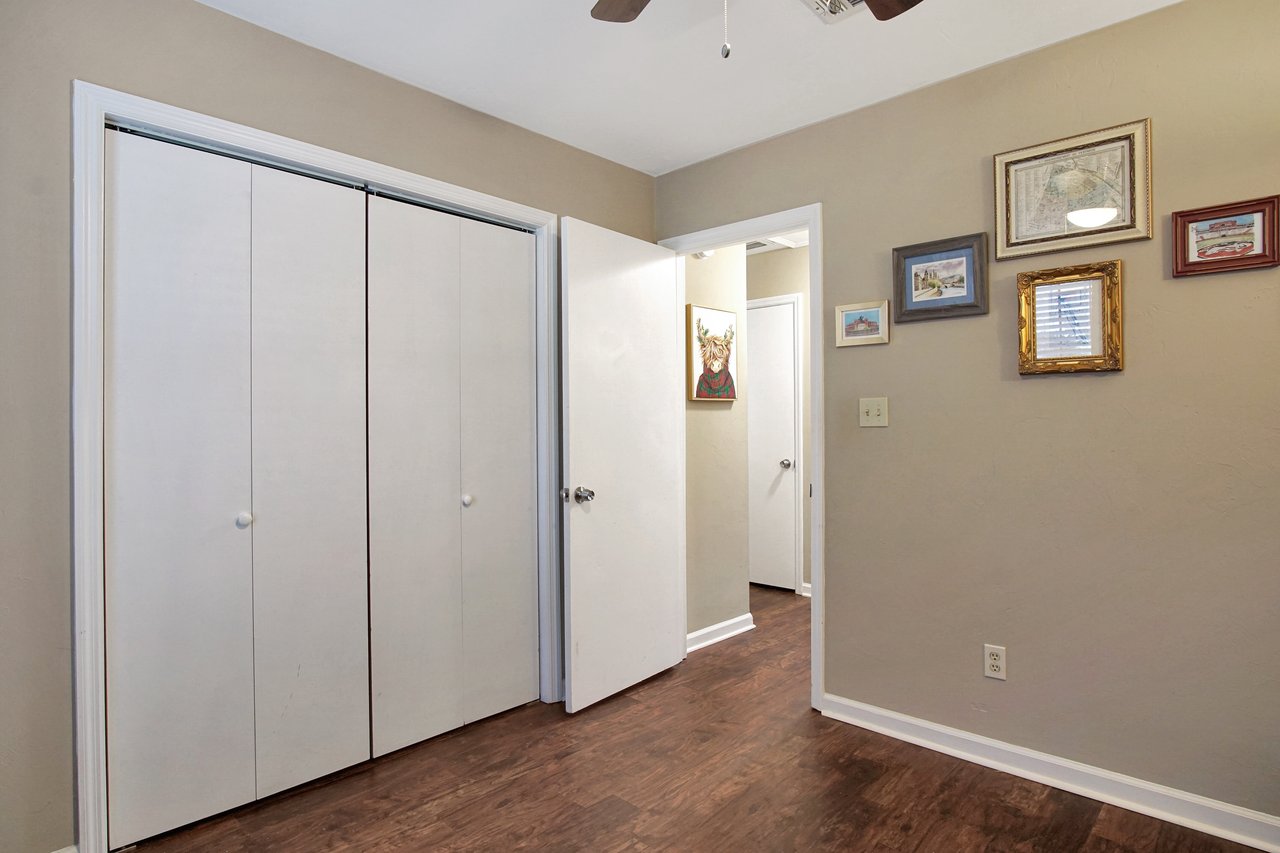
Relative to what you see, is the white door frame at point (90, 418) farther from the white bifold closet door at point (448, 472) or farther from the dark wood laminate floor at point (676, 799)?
the white bifold closet door at point (448, 472)

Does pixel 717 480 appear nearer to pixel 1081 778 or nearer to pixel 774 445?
pixel 774 445

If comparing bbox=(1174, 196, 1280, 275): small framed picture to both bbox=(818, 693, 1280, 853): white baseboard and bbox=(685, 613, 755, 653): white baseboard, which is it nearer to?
bbox=(818, 693, 1280, 853): white baseboard

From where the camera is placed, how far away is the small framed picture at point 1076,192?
6.76 ft

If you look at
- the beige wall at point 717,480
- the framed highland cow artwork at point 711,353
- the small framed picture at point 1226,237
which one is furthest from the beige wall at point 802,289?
the small framed picture at point 1226,237

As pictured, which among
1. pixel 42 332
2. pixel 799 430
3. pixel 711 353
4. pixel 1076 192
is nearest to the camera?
pixel 42 332

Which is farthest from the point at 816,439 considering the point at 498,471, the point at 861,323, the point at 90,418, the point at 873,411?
the point at 90,418

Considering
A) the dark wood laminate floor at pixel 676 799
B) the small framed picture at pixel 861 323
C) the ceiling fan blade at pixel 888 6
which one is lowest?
the dark wood laminate floor at pixel 676 799

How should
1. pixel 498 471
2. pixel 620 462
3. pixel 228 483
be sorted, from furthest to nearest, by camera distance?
1. pixel 620 462
2. pixel 498 471
3. pixel 228 483

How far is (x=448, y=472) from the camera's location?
260 cm

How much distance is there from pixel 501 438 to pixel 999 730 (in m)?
2.17

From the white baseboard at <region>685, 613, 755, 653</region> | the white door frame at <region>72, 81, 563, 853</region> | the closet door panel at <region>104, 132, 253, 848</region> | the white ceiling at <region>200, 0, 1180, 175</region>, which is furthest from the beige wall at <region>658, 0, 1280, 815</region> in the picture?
the white door frame at <region>72, 81, 563, 853</region>

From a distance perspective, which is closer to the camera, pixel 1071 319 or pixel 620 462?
pixel 1071 319

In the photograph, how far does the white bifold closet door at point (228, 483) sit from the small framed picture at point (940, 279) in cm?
203

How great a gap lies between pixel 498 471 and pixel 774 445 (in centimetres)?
258
